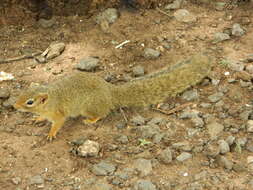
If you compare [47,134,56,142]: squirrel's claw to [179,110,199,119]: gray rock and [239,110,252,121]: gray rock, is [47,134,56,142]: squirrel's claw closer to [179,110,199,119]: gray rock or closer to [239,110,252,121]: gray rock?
[179,110,199,119]: gray rock

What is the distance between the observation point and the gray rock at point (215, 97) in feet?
17.4

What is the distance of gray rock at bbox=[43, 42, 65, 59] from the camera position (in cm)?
608

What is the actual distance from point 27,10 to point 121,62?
5.02ft

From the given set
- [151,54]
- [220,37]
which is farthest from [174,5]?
[151,54]

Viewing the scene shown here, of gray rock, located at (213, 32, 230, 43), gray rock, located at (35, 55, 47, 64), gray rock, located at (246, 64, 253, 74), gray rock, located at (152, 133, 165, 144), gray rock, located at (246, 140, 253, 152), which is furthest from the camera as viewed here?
gray rock, located at (213, 32, 230, 43)

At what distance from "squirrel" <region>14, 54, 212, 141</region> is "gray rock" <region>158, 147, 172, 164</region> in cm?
83

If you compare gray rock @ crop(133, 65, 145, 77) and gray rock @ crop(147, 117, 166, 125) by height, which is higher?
gray rock @ crop(133, 65, 145, 77)

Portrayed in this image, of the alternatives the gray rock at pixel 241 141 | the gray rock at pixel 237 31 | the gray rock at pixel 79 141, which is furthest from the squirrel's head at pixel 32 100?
the gray rock at pixel 237 31

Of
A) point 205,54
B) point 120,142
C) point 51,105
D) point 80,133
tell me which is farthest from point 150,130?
point 205,54

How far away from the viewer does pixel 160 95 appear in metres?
5.31

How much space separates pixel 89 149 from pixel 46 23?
2478 millimetres

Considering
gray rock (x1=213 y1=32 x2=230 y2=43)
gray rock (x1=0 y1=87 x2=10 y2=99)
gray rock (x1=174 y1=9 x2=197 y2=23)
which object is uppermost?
gray rock (x1=174 y1=9 x2=197 y2=23)

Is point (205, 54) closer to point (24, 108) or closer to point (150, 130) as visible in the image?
point (150, 130)

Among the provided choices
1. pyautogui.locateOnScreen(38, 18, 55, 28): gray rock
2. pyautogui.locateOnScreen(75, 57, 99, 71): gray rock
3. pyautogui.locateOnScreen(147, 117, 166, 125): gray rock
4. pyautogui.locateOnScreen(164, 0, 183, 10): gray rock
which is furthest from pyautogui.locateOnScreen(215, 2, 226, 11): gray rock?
pyautogui.locateOnScreen(147, 117, 166, 125): gray rock
